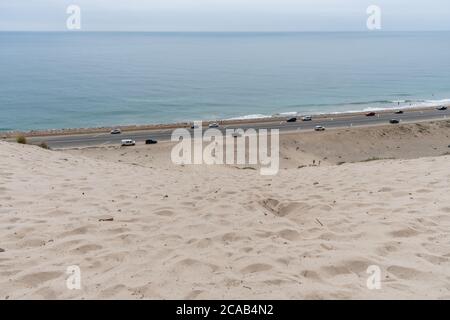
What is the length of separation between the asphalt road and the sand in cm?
3651

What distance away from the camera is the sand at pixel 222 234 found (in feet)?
14.3

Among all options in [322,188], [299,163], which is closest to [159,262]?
[322,188]

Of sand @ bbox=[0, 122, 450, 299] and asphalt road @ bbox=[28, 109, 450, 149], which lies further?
asphalt road @ bbox=[28, 109, 450, 149]

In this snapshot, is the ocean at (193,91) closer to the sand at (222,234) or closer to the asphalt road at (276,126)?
the asphalt road at (276,126)

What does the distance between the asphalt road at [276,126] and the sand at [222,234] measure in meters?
36.5

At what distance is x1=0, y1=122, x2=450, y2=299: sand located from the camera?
4363 mm

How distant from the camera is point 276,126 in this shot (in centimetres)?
5447

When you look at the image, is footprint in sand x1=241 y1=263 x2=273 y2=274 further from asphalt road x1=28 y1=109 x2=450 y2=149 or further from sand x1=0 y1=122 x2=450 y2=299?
asphalt road x1=28 y1=109 x2=450 y2=149

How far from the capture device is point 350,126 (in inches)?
2090

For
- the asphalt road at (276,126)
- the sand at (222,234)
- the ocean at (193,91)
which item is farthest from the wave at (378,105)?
the sand at (222,234)

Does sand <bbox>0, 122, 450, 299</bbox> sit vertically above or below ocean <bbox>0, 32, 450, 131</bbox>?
below

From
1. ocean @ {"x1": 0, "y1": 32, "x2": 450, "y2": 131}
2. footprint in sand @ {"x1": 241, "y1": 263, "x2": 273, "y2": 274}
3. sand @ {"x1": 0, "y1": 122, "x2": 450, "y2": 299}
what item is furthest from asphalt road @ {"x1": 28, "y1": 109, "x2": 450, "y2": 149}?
footprint in sand @ {"x1": 241, "y1": 263, "x2": 273, "y2": 274}

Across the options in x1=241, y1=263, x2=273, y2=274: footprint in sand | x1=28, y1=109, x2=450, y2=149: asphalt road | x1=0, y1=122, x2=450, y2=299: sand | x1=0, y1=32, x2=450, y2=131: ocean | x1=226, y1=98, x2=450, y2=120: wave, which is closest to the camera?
x1=0, y1=122, x2=450, y2=299: sand
